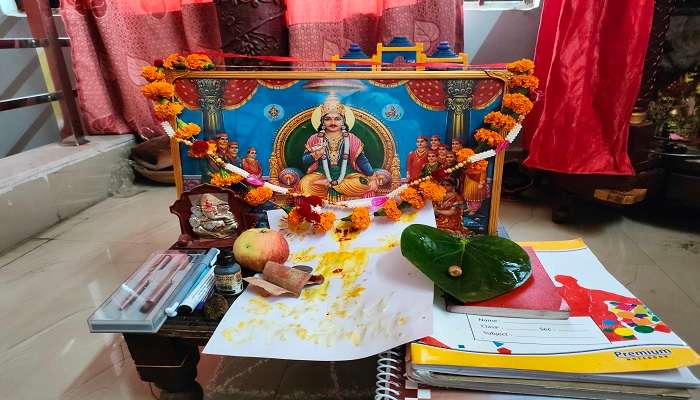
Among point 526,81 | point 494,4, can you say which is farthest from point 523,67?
point 494,4

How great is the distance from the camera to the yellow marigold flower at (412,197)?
754 mm

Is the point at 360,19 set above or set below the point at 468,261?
above

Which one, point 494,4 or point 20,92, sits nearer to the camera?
point 494,4

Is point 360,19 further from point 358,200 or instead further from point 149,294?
point 149,294

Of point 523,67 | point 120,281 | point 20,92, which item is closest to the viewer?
point 523,67

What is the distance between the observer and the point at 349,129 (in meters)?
0.76

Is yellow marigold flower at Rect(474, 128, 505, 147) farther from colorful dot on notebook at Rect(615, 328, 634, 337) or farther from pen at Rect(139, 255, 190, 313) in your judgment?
pen at Rect(139, 255, 190, 313)

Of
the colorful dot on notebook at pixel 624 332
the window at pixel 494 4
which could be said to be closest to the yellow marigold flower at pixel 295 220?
the colorful dot on notebook at pixel 624 332

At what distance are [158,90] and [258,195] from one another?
0.24 m

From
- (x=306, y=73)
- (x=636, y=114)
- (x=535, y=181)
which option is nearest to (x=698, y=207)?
(x=636, y=114)

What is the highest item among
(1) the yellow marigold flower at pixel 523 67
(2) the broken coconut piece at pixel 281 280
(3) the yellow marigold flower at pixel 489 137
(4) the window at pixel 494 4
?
(4) the window at pixel 494 4

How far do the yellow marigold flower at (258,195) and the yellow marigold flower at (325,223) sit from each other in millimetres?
103

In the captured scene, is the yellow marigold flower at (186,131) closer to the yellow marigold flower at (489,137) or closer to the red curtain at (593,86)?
the yellow marigold flower at (489,137)

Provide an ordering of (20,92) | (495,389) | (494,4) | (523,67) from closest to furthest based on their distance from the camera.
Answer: (495,389) < (523,67) < (494,4) < (20,92)
